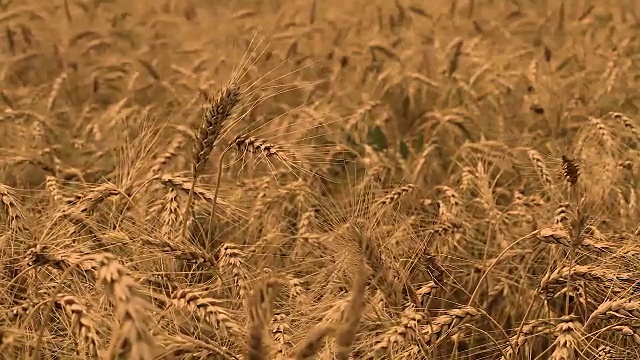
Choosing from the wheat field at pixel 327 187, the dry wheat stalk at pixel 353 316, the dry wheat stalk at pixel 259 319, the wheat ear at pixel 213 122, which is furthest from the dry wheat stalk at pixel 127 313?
the wheat ear at pixel 213 122

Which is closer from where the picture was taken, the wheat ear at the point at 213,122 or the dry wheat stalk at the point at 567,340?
the dry wheat stalk at the point at 567,340

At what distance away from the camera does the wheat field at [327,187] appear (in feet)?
4.38

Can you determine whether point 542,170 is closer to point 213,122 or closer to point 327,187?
point 327,187

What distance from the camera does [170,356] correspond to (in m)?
1.05

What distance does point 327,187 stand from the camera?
8.48 ft

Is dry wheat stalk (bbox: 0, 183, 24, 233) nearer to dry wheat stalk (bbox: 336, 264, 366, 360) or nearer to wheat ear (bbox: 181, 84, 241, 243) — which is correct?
wheat ear (bbox: 181, 84, 241, 243)

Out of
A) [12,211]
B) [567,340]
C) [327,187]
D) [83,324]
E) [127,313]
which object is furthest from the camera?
[327,187]

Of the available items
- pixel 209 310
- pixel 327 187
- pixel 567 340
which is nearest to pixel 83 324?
pixel 209 310

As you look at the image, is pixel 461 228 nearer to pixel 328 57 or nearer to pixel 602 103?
pixel 602 103

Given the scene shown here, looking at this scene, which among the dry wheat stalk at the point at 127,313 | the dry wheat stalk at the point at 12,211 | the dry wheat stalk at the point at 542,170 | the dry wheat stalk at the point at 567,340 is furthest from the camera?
the dry wheat stalk at the point at 542,170

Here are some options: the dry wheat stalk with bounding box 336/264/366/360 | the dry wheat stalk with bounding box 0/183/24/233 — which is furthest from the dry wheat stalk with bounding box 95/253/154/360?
the dry wheat stalk with bounding box 0/183/24/233

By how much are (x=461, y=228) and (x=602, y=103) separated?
1533mm

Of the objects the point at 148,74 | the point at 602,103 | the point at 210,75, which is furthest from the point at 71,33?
the point at 602,103

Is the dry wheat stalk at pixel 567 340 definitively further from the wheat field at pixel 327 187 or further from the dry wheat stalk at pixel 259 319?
the dry wheat stalk at pixel 259 319
